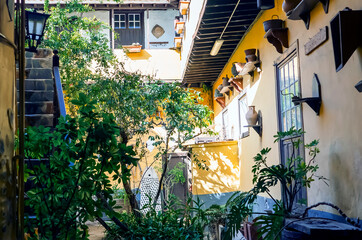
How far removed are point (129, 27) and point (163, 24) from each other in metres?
1.16

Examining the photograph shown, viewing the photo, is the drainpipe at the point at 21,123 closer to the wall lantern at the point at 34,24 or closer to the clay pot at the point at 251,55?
the wall lantern at the point at 34,24

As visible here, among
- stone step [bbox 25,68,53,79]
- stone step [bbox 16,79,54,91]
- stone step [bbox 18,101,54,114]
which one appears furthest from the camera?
stone step [bbox 25,68,53,79]

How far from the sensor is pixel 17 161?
128 inches

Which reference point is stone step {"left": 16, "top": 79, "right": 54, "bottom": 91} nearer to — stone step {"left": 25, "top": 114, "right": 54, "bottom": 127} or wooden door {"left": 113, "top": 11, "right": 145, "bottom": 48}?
stone step {"left": 25, "top": 114, "right": 54, "bottom": 127}

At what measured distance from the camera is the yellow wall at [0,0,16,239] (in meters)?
2.86

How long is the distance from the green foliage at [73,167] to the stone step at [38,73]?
3921mm

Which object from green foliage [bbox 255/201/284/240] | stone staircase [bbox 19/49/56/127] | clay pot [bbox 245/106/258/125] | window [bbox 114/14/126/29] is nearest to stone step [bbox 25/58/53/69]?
stone staircase [bbox 19/49/56/127]

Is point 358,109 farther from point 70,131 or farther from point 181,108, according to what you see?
point 181,108

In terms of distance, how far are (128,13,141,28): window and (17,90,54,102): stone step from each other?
1010 cm

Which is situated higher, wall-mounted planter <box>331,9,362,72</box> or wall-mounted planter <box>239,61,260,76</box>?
wall-mounted planter <box>239,61,260,76</box>

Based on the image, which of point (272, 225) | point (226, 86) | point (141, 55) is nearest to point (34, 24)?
point (272, 225)

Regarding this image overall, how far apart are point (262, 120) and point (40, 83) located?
3509 mm

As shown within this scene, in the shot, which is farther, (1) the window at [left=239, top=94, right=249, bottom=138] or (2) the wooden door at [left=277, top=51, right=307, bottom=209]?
(1) the window at [left=239, top=94, right=249, bottom=138]

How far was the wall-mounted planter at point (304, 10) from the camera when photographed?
4804mm
